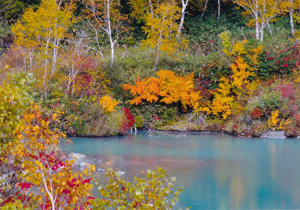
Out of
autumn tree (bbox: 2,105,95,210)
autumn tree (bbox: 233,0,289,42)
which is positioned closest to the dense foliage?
autumn tree (bbox: 233,0,289,42)

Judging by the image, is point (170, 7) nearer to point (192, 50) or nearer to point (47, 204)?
point (192, 50)

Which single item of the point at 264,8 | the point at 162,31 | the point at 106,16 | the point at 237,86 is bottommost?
the point at 237,86

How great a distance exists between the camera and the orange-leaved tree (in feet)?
64.3

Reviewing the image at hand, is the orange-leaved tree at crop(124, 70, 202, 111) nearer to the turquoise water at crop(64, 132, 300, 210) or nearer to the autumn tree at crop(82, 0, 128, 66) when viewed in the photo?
the turquoise water at crop(64, 132, 300, 210)

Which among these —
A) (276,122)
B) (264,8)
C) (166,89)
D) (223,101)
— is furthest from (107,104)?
(264,8)

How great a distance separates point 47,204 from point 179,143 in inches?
483

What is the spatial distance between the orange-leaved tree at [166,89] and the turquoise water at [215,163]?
225 centimetres

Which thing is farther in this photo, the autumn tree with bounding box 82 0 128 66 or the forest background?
the autumn tree with bounding box 82 0 128 66

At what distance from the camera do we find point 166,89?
19844mm

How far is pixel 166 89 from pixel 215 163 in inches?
324

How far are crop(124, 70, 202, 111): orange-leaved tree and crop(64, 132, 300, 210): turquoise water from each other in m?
2.25

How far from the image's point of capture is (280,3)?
2367cm

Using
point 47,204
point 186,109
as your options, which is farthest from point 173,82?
point 47,204

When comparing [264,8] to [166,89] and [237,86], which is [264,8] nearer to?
[237,86]
